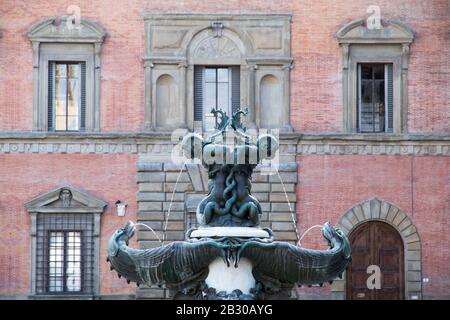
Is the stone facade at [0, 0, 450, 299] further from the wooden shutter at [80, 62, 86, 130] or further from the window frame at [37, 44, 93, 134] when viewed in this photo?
the wooden shutter at [80, 62, 86, 130]

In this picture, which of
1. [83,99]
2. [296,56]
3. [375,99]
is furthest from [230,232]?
[375,99]

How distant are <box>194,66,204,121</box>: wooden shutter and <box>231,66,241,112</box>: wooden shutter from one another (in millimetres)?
778

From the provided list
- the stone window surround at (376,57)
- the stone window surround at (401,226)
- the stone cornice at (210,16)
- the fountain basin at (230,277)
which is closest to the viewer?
the fountain basin at (230,277)

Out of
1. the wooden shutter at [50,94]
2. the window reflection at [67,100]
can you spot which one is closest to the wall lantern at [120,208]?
the window reflection at [67,100]

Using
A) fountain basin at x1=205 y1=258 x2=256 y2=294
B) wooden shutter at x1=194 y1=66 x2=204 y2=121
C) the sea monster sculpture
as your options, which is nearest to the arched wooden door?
wooden shutter at x1=194 y1=66 x2=204 y2=121

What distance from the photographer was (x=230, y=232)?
60.4 ft

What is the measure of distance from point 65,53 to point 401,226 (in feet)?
30.5

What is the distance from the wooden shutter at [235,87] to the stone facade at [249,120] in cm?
25

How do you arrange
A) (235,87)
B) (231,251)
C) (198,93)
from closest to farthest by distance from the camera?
1. (231,251)
2. (198,93)
3. (235,87)

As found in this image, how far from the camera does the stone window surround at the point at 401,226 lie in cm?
3628

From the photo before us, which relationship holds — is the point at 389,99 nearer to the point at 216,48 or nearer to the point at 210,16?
the point at 216,48

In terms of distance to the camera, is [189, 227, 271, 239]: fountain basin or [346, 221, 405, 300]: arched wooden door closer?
[189, 227, 271, 239]: fountain basin

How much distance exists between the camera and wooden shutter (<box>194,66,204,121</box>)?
36.7 metres

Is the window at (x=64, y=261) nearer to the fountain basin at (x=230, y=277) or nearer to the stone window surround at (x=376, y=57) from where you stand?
the stone window surround at (x=376, y=57)
